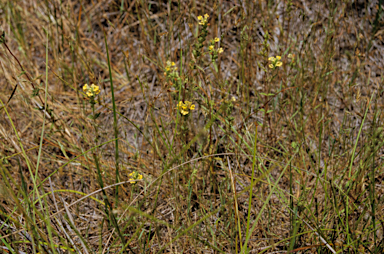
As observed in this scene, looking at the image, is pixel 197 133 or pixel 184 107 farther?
pixel 184 107

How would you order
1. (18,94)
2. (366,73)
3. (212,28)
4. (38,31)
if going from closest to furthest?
1. (18,94)
2. (366,73)
3. (212,28)
4. (38,31)

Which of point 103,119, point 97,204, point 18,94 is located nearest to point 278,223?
point 97,204

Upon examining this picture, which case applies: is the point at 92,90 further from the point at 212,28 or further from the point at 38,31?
the point at 38,31

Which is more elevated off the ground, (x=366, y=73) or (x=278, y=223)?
(x=366, y=73)

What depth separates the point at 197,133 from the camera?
115 centimetres

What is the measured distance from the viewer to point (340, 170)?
1564 mm

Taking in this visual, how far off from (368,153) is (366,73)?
0.87 metres

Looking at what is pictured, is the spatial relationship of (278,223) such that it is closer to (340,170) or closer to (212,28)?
(340,170)

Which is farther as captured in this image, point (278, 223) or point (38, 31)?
point (38, 31)

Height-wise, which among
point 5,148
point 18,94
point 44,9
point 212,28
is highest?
point 44,9

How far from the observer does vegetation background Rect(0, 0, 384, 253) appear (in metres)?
1.29

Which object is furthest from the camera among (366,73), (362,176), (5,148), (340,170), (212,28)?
(212,28)

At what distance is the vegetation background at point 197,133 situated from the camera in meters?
1.29

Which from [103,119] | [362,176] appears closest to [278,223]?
[362,176]
